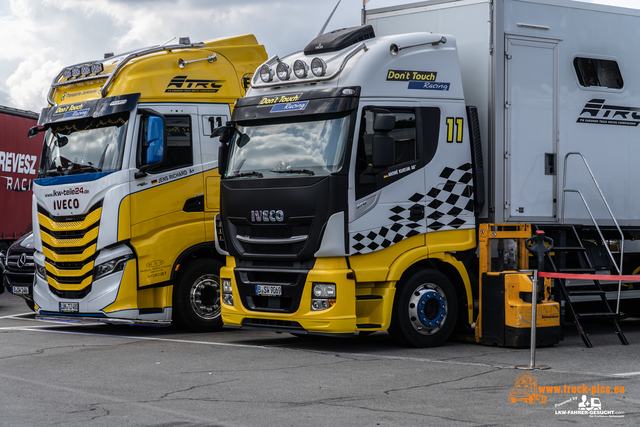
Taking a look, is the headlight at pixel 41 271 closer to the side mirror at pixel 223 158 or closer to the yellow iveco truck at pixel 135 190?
the yellow iveco truck at pixel 135 190

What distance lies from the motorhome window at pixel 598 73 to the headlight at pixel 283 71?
383cm

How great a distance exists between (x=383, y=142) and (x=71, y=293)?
5048 millimetres

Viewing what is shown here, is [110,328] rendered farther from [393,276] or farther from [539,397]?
[539,397]

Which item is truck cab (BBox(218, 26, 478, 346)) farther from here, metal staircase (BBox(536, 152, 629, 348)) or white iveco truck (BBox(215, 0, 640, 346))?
metal staircase (BBox(536, 152, 629, 348))

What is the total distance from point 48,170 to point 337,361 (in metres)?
5.52

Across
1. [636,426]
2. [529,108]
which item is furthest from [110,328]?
[636,426]

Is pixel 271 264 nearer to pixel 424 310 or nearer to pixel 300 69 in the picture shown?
pixel 424 310

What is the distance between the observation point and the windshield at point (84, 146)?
11406 millimetres

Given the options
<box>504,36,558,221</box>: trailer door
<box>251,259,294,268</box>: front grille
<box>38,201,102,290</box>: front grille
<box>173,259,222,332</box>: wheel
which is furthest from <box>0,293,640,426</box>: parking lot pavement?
<box>504,36,558,221</box>: trailer door

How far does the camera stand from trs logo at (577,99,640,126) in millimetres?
11141

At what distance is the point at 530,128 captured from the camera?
10.7 m

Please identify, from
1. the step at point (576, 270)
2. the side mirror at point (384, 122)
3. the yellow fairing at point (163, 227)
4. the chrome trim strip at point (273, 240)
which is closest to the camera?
the side mirror at point (384, 122)

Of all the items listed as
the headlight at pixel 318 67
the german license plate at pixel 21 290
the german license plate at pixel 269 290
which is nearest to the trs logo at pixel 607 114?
the headlight at pixel 318 67

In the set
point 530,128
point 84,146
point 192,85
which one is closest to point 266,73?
point 192,85
